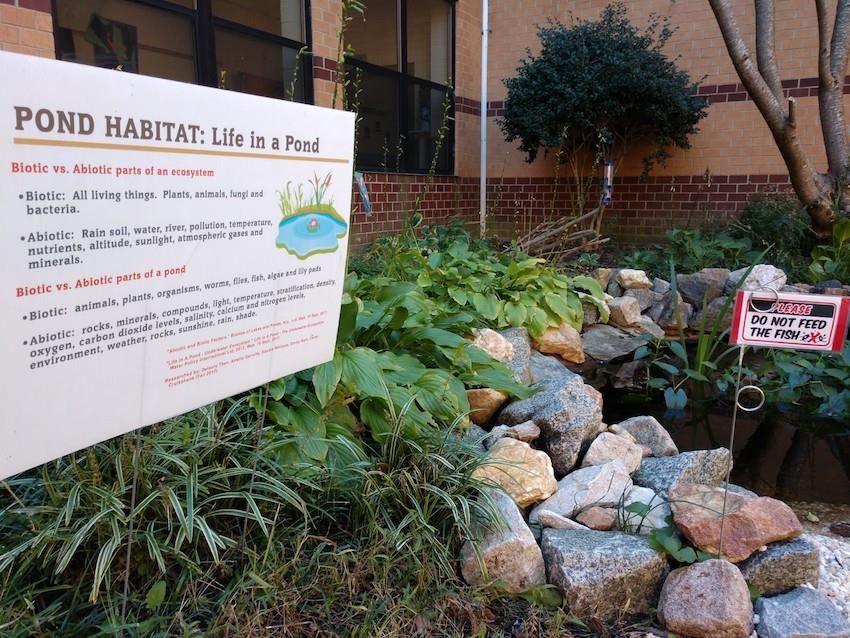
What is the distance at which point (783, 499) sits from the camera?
324cm

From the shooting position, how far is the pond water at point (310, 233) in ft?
5.92

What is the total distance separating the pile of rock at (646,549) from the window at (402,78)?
212 inches

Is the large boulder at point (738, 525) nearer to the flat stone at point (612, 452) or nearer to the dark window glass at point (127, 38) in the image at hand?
the flat stone at point (612, 452)

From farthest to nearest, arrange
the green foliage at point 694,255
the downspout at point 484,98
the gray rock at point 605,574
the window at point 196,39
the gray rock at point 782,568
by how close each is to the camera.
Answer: the downspout at point 484,98
the green foliage at point 694,255
the window at point 196,39
the gray rock at point 782,568
the gray rock at point 605,574

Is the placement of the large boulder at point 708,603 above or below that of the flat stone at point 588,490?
below

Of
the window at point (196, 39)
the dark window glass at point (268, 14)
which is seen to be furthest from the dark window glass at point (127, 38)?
the dark window glass at point (268, 14)

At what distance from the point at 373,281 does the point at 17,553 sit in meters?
2.40

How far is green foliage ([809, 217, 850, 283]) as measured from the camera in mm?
6387

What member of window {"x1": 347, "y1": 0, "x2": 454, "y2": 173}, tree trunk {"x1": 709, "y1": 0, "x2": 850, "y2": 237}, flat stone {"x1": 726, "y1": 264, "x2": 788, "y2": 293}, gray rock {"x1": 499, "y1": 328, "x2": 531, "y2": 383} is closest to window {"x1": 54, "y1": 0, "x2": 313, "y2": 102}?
window {"x1": 347, "y1": 0, "x2": 454, "y2": 173}

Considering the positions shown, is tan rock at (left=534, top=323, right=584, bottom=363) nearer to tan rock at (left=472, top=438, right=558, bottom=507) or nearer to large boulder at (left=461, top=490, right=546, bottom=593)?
tan rock at (left=472, top=438, right=558, bottom=507)

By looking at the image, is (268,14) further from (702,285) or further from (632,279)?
(702,285)

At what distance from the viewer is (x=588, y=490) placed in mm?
2605

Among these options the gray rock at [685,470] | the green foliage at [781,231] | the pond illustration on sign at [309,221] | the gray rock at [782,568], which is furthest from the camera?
the green foliage at [781,231]

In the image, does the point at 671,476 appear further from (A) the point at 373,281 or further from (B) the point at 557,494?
(A) the point at 373,281
